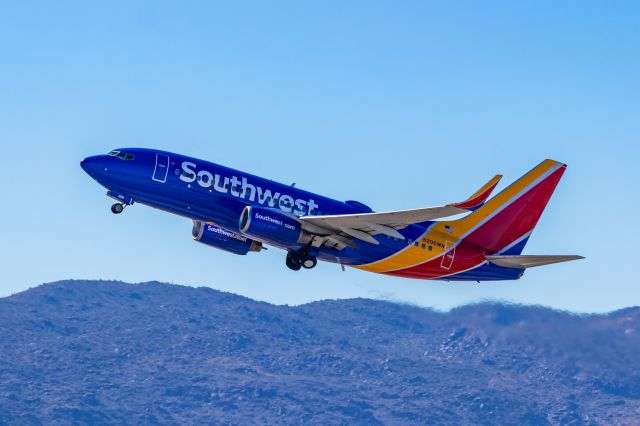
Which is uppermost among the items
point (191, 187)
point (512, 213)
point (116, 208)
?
point (512, 213)

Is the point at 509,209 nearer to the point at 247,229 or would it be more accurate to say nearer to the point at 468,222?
the point at 468,222

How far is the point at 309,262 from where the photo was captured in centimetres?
6731

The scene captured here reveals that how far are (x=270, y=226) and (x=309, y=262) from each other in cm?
454

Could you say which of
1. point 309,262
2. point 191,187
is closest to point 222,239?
point 309,262

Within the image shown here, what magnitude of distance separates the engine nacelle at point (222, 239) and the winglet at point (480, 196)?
1521 cm

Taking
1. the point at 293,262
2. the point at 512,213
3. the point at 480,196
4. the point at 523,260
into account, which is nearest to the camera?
the point at 480,196

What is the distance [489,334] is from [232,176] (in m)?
44.1

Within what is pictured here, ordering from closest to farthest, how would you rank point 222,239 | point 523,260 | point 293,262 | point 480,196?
point 480,196, point 293,262, point 523,260, point 222,239

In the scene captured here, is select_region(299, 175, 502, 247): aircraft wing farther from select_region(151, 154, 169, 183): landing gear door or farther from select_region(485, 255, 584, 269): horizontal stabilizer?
select_region(151, 154, 169, 183): landing gear door

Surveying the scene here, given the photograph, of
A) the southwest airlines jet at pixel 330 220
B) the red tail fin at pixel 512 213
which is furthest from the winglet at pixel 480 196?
the red tail fin at pixel 512 213

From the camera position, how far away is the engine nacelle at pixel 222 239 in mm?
70875

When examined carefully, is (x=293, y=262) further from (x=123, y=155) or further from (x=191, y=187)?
(x=123, y=155)

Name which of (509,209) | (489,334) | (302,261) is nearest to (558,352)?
(489,334)

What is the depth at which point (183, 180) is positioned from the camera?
6375 cm
